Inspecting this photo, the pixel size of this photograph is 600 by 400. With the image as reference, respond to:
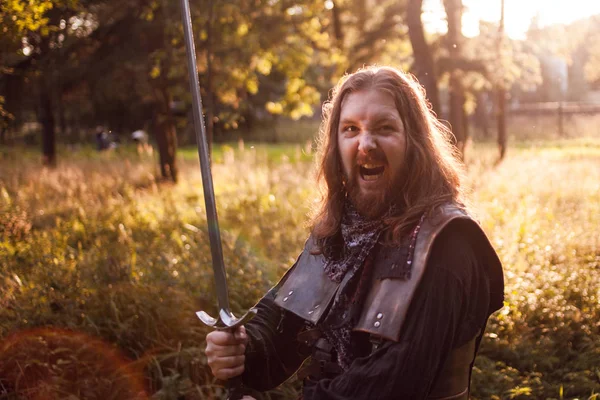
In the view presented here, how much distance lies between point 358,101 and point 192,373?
2833 millimetres

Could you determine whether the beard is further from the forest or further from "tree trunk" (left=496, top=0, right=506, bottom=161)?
"tree trunk" (left=496, top=0, right=506, bottom=161)

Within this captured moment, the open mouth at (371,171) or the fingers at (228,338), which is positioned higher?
the open mouth at (371,171)

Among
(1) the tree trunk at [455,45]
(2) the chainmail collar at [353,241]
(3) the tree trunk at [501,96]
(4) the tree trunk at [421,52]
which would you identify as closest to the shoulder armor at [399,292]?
(2) the chainmail collar at [353,241]

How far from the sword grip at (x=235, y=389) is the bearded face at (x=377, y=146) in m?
0.70

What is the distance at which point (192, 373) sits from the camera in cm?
461

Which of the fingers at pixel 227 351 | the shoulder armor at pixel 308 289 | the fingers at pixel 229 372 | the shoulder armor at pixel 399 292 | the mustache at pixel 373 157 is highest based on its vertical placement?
the mustache at pixel 373 157

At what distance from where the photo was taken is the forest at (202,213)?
4.66m

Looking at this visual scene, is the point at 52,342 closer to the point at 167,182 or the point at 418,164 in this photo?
the point at 418,164

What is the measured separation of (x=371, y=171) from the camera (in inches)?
92.7

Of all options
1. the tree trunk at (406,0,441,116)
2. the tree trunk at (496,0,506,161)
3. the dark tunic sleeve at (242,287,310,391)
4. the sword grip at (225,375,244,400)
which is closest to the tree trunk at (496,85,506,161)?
the tree trunk at (496,0,506,161)

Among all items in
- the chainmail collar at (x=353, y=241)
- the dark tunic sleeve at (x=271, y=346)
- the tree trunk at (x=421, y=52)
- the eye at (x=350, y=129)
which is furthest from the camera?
the tree trunk at (x=421, y=52)

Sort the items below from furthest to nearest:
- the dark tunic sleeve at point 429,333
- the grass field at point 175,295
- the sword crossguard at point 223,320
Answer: the grass field at point 175,295, the sword crossguard at point 223,320, the dark tunic sleeve at point 429,333

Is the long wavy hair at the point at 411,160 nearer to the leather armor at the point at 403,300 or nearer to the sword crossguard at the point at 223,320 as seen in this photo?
the leather armor at the point at 403,300

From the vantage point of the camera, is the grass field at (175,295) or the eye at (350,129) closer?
the eye at (350,129)
